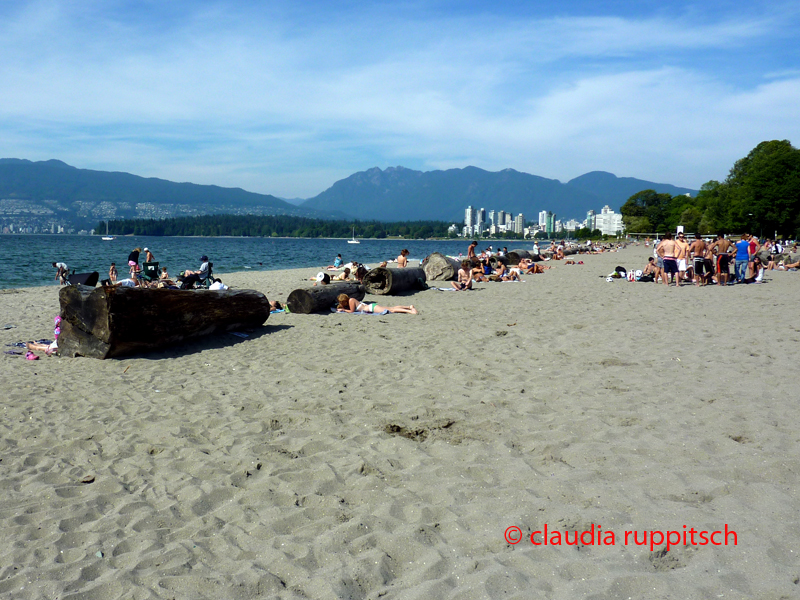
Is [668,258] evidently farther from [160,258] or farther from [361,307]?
[160,258]

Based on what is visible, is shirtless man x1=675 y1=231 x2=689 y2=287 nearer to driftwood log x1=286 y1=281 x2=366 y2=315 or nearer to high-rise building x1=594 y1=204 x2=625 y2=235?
driftwood log x1=286 y1=281 x2=366 y2=315

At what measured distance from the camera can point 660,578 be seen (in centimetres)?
259

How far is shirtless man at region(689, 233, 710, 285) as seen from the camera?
17.6 meters

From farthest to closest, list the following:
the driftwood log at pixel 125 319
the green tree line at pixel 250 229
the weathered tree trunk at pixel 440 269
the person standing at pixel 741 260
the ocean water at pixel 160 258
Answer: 1. the green tree line at pixel 250 229
2. the ocean water at pixel 160 258
3. the weathered tree trunk at pixel 440 269
4. the person standing at pixel 741 260
5. the driftwood log at pixel 125 319

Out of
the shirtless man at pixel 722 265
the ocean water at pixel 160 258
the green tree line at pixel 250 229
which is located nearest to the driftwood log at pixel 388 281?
the shirtless man at pixel 722 265

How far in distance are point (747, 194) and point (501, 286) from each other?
61.5 metres

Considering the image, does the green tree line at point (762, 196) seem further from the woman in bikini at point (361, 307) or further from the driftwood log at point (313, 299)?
the driftwood log at point (313, 299)

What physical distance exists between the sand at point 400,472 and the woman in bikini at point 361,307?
3.96 meters

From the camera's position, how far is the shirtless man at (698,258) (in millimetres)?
17641

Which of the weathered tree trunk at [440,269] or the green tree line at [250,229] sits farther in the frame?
the green tree line at [250,229]

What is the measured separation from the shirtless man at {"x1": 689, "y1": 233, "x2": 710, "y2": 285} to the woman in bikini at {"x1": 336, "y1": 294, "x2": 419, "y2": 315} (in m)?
11.2

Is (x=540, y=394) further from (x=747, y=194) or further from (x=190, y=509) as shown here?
(x=747, y=194)

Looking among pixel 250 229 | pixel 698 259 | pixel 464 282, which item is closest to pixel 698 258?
pixel 698 259

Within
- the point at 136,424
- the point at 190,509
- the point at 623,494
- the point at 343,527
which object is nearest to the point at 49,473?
the point at 136,424
